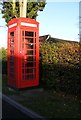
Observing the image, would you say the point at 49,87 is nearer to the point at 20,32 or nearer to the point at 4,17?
the point at 20,32

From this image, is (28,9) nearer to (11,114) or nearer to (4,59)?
(4,59)

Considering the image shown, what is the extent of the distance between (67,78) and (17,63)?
2103mm

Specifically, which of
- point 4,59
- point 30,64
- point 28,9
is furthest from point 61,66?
point 28,9

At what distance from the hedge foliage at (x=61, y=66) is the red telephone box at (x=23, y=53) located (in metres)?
0.37

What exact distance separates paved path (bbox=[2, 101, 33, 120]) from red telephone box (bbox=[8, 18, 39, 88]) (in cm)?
208

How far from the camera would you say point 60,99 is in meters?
7.90

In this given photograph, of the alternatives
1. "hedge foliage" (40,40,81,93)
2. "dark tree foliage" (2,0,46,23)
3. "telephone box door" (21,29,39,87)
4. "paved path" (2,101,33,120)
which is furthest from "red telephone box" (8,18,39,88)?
"dark tree foliage" (2,0,46,23)

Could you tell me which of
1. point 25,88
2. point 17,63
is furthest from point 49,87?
point 17,63

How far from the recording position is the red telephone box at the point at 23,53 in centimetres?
921

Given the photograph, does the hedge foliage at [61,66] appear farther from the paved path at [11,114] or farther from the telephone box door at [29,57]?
the paved path at [11,114]

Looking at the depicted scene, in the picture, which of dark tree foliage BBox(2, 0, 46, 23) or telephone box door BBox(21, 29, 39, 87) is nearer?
telephone box door BBox(21, 29, 39, 87)

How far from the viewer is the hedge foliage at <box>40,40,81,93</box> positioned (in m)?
8.04

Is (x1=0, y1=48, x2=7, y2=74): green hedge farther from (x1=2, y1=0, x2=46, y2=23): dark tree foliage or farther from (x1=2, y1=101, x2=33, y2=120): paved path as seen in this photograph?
(x1=2, y1=101, x2=33, y2=120): paved path

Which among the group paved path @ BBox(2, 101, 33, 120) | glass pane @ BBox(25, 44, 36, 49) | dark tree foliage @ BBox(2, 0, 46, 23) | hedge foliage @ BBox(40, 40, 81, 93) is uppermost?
dark tree foliage @ BBox(2, 0, 46, 23)
